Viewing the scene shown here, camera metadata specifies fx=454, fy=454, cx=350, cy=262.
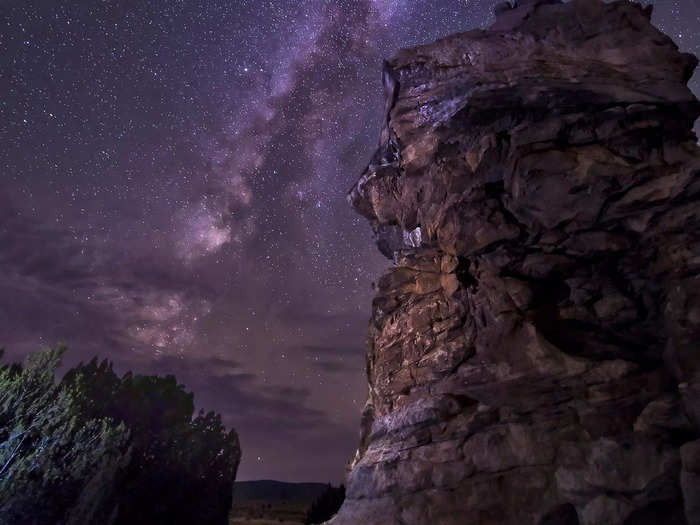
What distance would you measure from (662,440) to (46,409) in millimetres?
35760

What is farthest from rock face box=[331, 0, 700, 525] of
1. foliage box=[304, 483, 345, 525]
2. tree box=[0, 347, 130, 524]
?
foliage box=[304, 483, 345, 525]

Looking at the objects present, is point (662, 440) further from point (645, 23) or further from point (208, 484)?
point (208, 484)

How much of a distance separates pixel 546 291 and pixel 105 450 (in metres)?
35.8

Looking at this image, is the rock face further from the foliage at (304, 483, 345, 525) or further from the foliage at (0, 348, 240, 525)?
the foliage at (304, 483, 345, 525)

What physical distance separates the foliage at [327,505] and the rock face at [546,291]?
3441cm

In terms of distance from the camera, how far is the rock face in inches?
610

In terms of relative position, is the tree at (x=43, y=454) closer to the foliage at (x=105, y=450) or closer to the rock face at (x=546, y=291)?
the foliage at (x=105, y=450)

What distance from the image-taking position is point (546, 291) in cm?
2003

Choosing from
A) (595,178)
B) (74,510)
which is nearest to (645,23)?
(595,178)

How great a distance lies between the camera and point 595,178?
18.0 m

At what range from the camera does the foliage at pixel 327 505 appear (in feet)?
173

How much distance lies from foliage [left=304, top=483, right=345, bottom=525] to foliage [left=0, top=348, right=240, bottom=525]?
10.3 m

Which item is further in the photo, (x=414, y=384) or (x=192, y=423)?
(x=192, y=423)

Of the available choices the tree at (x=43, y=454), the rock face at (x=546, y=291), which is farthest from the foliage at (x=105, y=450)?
the rock face at (x=546, y=291)
